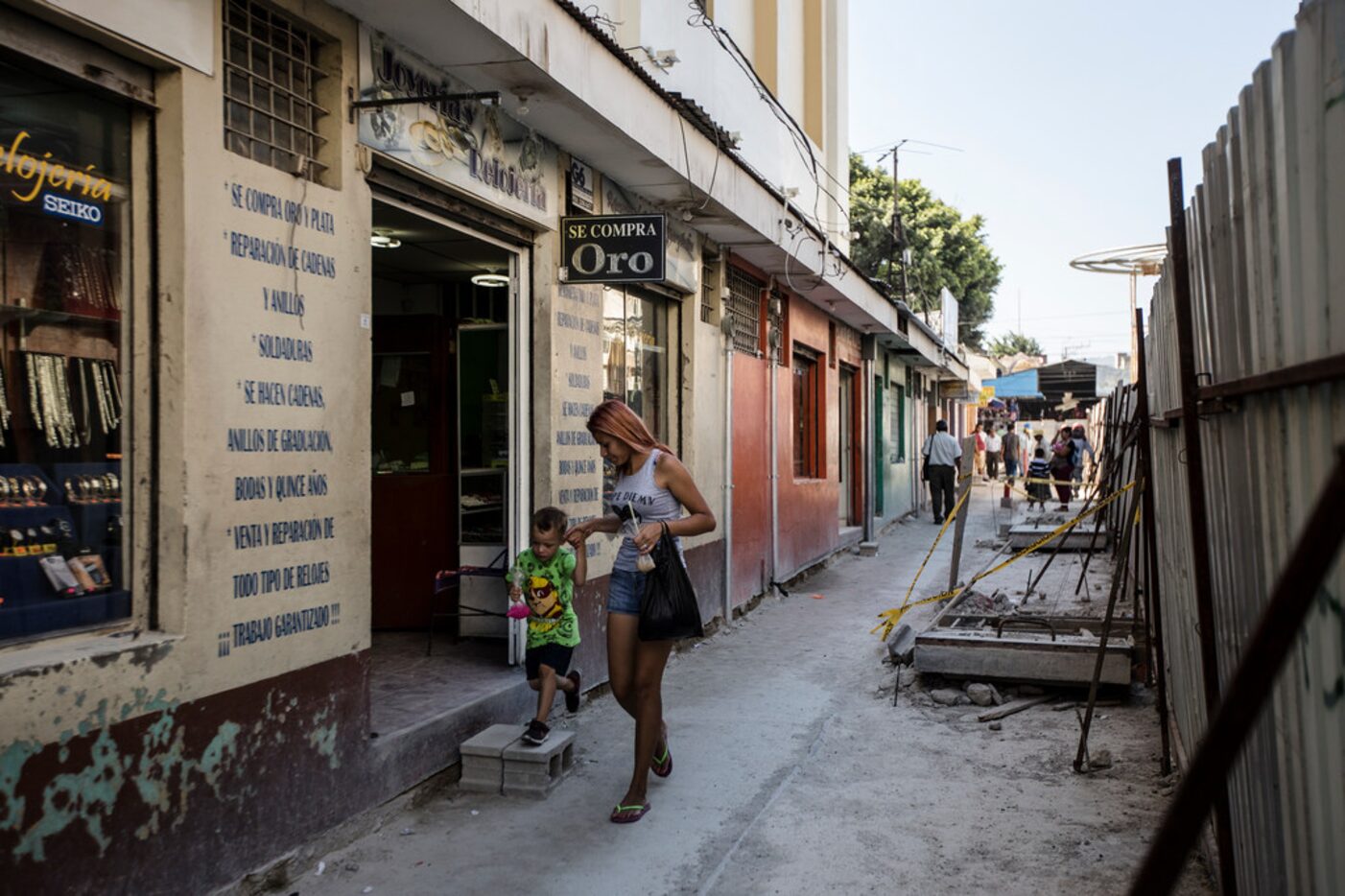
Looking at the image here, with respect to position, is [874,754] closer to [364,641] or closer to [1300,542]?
[364,641]

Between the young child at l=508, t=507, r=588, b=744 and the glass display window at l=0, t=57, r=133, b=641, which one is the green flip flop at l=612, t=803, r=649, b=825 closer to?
the young child at l=508, t=507, r=588, b=744

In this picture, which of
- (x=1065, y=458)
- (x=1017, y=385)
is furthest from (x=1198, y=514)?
(x=1017, y=385)

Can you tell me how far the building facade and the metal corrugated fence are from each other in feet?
10.8

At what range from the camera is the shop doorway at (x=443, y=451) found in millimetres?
6371

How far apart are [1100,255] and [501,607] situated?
507 inches

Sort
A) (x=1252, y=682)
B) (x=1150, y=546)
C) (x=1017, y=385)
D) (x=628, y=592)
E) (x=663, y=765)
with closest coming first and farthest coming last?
(x=1252, y=682)
(x=628, y=592)
(x=663, y=765)
(x=1150, y=546)
(x=1017, y=385)

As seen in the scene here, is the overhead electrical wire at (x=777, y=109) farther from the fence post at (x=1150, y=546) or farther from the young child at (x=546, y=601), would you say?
the young child at (x=546, y=601)

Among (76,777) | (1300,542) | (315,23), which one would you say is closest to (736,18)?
(315,23)

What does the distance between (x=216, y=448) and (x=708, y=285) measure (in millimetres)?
6471

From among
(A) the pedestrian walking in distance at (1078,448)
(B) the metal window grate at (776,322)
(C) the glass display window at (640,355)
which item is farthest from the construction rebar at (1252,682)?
(A) the pedestrian walking in distance at (1078,448)

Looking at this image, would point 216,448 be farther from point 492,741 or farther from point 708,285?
point 708,285

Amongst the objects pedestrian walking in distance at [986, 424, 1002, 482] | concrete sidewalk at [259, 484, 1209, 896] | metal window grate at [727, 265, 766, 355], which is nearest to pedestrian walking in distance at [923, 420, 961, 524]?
metal window grate at [727, 265, 766, 355]

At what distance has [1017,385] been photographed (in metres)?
36.8

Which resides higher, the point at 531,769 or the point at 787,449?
the point at 787,449
